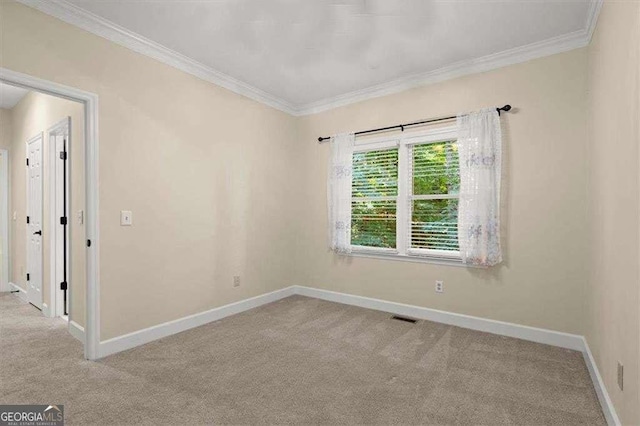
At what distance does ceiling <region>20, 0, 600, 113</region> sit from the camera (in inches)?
99.5

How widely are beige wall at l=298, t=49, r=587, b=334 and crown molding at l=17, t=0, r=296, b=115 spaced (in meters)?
2.03

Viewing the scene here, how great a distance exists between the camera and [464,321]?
349cm

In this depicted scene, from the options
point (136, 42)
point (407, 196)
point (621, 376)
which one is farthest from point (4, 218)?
point (621, 376)

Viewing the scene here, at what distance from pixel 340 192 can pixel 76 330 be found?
320 cm

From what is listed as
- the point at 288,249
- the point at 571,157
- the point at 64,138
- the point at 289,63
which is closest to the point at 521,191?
the point at 571,157

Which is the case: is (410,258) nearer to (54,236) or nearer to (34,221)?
(54,236)

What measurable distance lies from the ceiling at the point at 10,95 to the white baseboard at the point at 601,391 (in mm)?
6471

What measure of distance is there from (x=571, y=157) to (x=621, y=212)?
140cm

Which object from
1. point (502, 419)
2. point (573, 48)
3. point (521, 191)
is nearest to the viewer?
point (502, 419)

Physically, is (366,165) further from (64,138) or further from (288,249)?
(64,138)

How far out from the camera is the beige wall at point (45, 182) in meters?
3.16

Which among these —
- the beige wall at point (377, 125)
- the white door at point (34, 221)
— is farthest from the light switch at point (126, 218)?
the white door at point (34, 221)

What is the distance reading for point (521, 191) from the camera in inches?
125

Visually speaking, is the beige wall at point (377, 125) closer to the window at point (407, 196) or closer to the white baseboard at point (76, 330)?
the window at point (407, 196)
